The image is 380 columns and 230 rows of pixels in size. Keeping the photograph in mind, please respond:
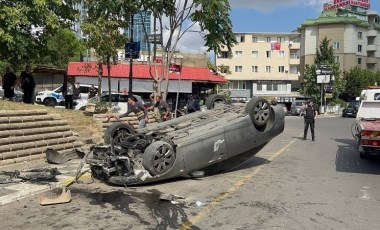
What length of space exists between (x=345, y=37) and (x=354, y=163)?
7832 cm

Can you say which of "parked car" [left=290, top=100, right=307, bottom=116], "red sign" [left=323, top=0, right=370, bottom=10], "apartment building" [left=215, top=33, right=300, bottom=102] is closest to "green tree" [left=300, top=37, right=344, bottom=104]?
"parked car" [left=290, top=100, right=307, bottom=116]

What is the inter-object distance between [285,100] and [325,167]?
68176 millimetres

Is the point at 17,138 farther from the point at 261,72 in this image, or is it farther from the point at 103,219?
the point at 261,72

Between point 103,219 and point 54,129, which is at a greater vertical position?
point 54,129

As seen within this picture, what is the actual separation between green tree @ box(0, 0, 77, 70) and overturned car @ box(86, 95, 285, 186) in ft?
20.2

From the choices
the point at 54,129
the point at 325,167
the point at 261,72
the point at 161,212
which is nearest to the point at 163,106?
the point at 54,129

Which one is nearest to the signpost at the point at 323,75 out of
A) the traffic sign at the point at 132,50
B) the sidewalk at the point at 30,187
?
the traffic sign at the point at 132,50

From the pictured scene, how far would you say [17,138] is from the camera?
10484 mm

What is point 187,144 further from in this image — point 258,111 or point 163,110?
point 163,110

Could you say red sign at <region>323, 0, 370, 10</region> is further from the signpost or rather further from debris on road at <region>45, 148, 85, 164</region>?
debris on road at <region>45, 148, 85, 164</region>

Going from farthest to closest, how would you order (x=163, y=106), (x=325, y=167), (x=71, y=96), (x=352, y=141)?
1. (x=71, y=96)
2. (x=352, y=141)
3. (x=163, y=106)
4. (x=325, y=167)

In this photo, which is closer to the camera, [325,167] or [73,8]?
[325,167]

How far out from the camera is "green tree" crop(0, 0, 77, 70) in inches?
541

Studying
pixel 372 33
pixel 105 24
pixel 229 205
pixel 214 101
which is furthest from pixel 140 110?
pixel 372 33
